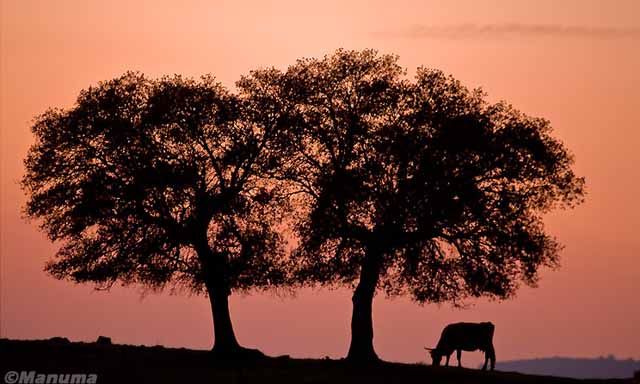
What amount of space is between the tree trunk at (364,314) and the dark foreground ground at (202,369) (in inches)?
Result: 53.3

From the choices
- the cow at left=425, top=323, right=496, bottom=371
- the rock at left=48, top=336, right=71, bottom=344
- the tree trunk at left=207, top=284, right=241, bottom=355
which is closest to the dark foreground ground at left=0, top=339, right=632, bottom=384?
the tree trunk at left=207, top=284, right=241, bottom=355

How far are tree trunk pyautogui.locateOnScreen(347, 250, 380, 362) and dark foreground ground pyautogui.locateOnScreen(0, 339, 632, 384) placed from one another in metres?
1.35

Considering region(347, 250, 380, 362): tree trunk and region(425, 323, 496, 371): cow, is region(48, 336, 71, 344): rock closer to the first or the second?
region(347, 250, 380, 362): tree trunk

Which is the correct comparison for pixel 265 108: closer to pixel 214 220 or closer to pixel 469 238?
pixel 214 220

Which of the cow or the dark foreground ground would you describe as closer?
the dark foreground ground

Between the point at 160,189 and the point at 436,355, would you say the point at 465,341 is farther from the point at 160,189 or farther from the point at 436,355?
the point at 160,189

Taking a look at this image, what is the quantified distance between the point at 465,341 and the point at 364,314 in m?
7.93

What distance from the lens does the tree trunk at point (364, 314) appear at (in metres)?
60.4

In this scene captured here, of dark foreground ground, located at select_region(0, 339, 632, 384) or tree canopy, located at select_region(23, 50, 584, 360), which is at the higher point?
tree canopy, located at select_region(23, 50, 584, 360)

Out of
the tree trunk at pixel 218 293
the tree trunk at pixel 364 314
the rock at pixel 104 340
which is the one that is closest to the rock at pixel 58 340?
the rock at pixel 104 340

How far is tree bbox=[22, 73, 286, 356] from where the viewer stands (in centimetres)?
6244

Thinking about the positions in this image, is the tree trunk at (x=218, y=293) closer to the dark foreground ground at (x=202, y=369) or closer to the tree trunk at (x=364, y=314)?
the dark foreground ground at (x=202, y=369)

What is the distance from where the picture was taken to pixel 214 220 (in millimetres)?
64188

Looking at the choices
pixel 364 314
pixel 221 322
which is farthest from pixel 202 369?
pixel 364 314
